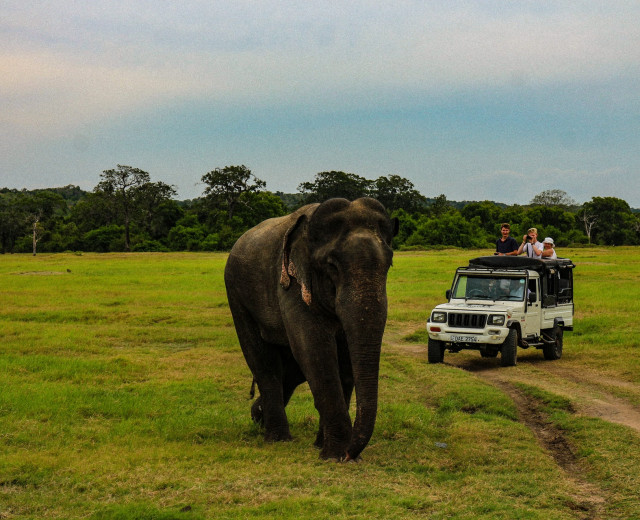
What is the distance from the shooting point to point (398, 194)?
106625 millimetres

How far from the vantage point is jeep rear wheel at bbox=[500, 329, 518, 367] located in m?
15.2

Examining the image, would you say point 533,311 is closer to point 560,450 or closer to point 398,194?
point 560,450

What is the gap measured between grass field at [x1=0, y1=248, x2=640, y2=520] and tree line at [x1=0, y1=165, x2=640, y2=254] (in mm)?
68469

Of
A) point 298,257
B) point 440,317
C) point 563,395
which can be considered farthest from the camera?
Result: point 440,317

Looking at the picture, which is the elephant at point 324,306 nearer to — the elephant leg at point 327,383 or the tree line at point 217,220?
the elephant leg at point 327,383

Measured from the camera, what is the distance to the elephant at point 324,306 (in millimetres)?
6871

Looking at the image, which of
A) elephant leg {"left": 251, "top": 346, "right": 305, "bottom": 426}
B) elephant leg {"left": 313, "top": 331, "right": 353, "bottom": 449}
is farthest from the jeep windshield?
elephant leg {"left": 313, "top": 331, "right": 353, "bottom": 449}

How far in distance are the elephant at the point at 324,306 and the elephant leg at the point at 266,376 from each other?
1 centimetres

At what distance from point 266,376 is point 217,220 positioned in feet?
271

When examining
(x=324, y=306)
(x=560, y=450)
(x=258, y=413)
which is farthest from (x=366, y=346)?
(x=560, y=450)

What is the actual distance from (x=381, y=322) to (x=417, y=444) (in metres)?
2.49

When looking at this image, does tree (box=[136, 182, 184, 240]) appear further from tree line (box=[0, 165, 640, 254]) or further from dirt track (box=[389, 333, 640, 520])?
dirt track (box=[389, 333, 640, 520])

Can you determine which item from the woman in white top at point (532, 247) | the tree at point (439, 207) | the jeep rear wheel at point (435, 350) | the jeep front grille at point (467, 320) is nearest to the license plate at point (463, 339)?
the jeep front grille at point (467, 320)

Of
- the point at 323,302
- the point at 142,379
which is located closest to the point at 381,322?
the point at 323,302
